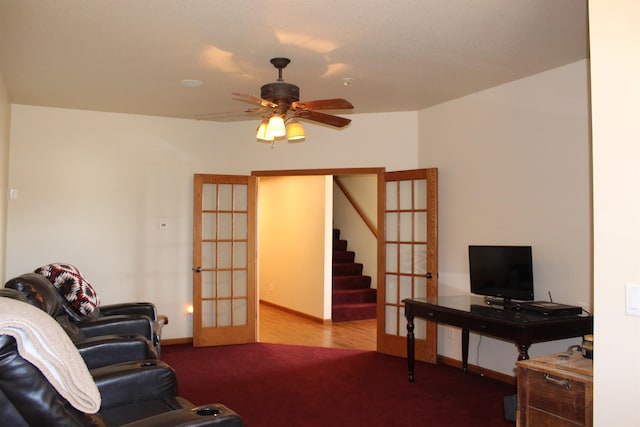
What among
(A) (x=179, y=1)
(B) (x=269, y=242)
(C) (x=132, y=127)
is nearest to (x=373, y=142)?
(C) (x=132, y=127)

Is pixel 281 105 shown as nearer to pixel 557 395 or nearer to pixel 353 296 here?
pixel 557 395

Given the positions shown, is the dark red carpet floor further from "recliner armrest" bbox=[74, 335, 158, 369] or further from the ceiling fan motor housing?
the ceiling fan motor housing

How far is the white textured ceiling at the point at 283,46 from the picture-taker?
3.04 metres

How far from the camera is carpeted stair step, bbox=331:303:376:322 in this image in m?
7.51

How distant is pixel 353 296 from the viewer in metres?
7.92

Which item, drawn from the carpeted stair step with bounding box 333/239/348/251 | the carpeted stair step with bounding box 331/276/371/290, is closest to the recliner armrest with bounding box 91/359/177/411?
the carpeted stair step with bounding box 331/276/371/290

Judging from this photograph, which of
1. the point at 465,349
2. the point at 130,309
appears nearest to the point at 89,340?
the point at 130,309

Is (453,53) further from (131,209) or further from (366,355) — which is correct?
(131,209)

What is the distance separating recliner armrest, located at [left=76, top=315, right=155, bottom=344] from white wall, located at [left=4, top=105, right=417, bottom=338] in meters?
1.67

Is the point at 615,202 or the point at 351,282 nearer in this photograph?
the point at 615,202

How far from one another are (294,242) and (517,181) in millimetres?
4447

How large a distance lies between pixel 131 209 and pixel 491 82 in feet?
12.9

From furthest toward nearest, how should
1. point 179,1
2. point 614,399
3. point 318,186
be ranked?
point 318,186, point 179,1, point 614,399

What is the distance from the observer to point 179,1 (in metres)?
2.94
